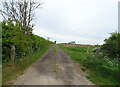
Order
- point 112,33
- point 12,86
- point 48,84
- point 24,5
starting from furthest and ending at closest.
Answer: point 24,5
point 112,33
point 48,84
point 12,86

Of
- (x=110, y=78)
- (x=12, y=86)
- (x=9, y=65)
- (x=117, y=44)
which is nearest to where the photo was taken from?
(x=12, y=86)

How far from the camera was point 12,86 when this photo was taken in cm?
634

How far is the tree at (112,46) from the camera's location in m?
13.3

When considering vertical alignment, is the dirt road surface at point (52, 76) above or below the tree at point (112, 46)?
below

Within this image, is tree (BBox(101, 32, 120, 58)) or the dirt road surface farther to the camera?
tree (BBox(101, 32, 120, 58))

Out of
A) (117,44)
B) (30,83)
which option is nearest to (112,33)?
(117,44)

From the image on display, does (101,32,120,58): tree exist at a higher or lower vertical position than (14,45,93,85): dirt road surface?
higher

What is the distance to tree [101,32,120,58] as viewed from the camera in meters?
13.3

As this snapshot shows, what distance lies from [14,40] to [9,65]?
1.77 meters

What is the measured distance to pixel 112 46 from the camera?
44.8 ft

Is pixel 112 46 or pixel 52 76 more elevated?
pixel 112 46

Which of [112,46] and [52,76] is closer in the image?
[52,76]

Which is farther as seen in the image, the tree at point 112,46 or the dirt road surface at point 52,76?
the tree at point 112,46

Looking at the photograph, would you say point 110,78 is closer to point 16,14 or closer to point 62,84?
point 62,84
